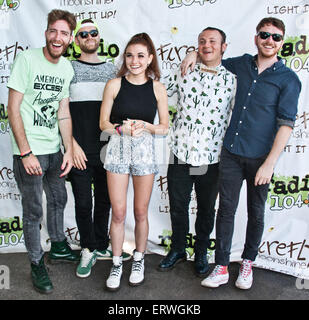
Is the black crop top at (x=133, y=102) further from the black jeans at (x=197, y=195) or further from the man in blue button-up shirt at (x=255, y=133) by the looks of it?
the man in blue button-up shirt at (x=255, y=133)

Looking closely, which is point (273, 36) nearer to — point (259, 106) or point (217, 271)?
point (259, 106)

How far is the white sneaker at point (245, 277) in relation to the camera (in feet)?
8.14

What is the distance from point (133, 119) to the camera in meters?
2.24

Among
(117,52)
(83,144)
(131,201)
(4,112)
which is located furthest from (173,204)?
(4,112)

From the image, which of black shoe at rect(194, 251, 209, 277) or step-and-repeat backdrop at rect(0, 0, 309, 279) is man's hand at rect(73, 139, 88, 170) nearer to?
step-and-repeat backdrop at rect(0, 0, 309, 279)

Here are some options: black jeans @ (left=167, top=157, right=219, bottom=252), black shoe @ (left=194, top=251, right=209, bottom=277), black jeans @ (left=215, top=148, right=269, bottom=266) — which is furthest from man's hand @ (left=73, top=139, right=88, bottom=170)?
black shoe @ (left=194, top=251, right=209, bottom=277)

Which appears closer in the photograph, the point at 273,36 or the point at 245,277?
the point at 273,36

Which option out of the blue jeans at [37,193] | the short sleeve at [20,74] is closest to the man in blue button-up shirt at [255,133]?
the blue jeans at [37,193]

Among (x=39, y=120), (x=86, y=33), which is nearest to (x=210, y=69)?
(x=86, y=33)

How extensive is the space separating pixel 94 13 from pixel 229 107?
135 cm

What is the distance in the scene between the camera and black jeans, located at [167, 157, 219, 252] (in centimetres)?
249

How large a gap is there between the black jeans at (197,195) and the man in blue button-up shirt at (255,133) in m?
0.13

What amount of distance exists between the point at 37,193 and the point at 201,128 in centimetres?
122

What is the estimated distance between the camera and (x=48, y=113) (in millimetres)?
2352
